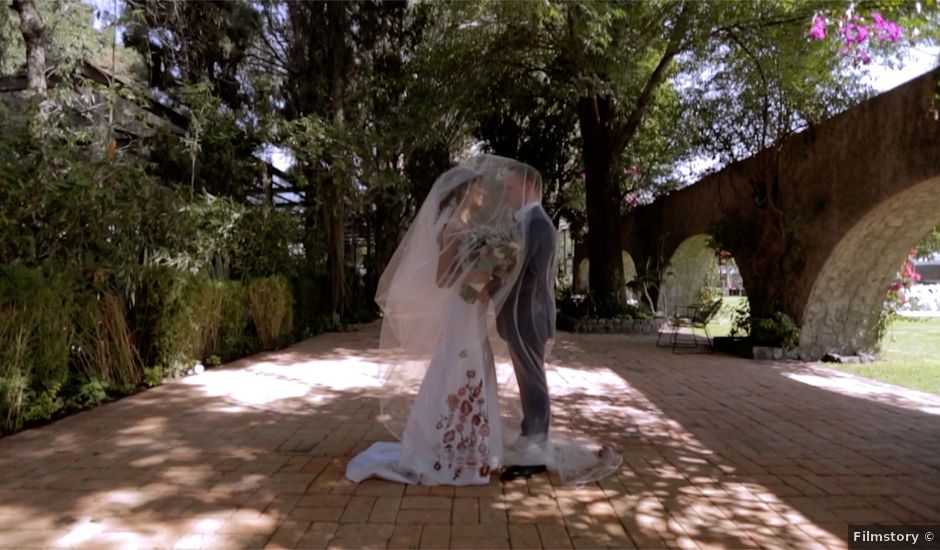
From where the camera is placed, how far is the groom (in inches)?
142

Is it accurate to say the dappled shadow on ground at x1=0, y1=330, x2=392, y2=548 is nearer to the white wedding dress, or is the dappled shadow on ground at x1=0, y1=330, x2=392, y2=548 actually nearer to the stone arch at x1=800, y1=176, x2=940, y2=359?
the white wedding dress

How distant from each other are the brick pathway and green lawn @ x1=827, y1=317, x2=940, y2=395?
3.91 feet

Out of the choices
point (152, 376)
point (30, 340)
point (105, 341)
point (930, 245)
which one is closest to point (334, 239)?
point (152, 376)

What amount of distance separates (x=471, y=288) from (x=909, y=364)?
7.79m

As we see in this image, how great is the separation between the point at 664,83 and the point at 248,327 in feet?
31.1

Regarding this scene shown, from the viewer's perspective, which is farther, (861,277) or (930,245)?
(930,245)

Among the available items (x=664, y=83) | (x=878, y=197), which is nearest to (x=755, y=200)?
(x=878, y=197)

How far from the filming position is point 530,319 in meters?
3.61

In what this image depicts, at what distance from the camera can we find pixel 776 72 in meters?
8.87

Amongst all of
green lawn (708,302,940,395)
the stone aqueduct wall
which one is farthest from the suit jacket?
green lawn (708,302,940,395)

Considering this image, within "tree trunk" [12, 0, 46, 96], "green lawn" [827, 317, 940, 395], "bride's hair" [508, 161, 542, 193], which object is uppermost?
"tree trunk" [12, 0, 46, 96]

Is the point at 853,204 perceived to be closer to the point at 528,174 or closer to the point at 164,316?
the point at 528,174

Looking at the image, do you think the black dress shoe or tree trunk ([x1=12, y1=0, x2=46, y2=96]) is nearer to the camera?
the black dress shoe

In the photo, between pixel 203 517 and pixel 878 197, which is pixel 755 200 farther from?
pixel 203 517
